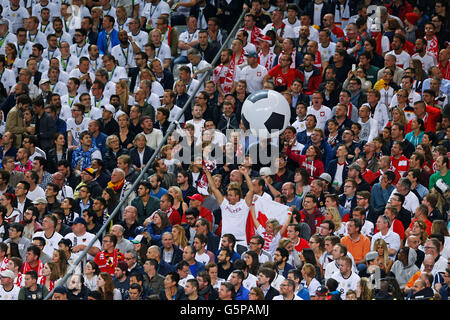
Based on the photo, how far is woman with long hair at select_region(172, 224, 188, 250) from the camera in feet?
50.2

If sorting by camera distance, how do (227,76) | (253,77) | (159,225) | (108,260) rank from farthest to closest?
(227,76) → (253,77) → (159,225) → (108,260)

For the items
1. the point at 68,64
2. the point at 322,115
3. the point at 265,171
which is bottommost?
the point at 265,171

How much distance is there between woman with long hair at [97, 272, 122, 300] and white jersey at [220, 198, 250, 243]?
1974 mm

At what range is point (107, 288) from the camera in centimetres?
1433

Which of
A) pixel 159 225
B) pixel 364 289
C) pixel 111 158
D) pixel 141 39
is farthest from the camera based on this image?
pixel 141 39

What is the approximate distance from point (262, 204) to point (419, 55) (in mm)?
4986

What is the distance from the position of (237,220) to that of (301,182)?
1.27 metres

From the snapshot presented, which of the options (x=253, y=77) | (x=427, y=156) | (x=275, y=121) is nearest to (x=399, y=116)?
(x=427, y=156)

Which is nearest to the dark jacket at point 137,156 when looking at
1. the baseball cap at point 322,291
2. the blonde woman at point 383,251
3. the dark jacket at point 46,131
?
the dark jacket at point 46,131

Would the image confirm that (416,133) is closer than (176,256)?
No

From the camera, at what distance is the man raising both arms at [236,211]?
615 inches

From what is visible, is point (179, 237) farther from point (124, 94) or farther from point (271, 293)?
point (124, 94)

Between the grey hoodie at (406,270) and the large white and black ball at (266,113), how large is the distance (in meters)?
2.93
